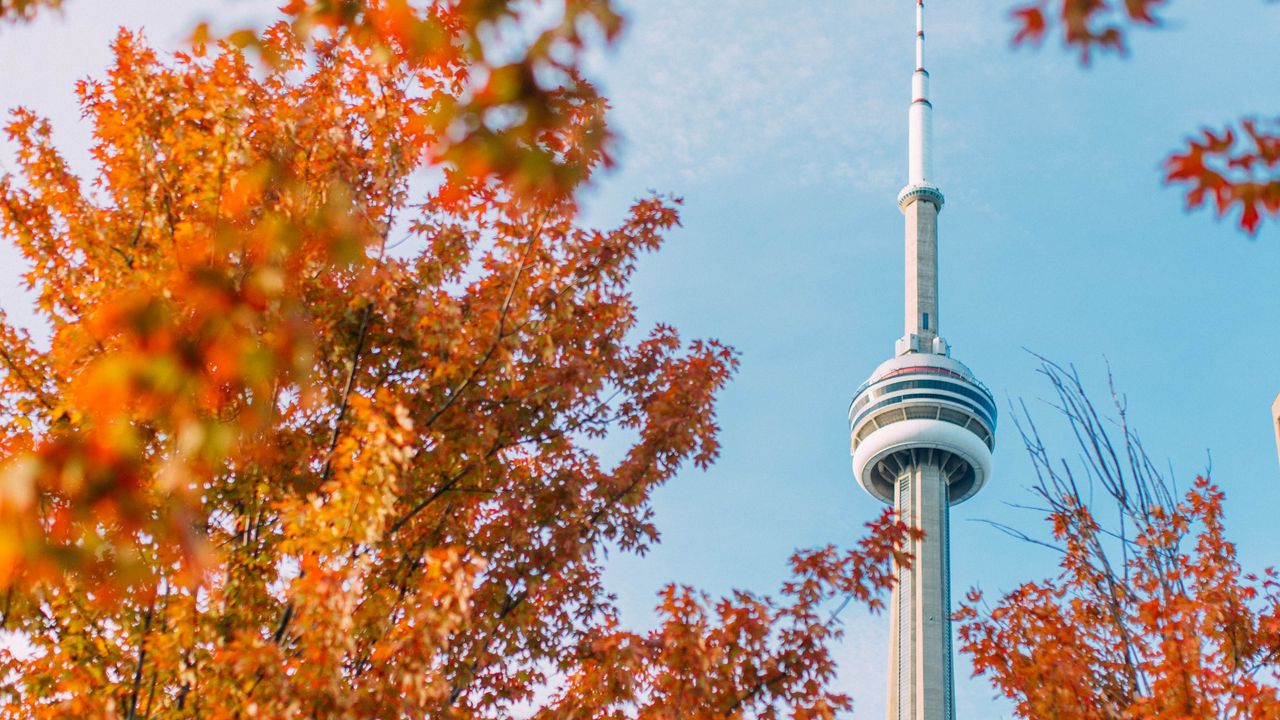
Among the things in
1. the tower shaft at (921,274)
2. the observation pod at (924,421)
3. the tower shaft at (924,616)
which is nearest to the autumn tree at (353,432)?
the tower shaft at (924,616)

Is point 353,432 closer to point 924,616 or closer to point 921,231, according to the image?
point 924,616

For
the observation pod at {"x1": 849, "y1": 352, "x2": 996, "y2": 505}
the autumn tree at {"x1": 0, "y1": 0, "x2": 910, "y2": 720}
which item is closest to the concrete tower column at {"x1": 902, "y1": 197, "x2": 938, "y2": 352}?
the observation pod at {"x1": 849, "y1": 352, "x2": 996, "y2": 505}

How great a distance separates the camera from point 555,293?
890 centimetres

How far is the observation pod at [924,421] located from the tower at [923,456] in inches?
2.7

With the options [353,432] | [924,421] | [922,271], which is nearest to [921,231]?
[922,271]

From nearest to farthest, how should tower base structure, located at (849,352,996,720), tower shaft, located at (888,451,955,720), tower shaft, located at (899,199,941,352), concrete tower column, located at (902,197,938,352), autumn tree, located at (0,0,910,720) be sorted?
autumn tree, located at (0,0,910,720) < tower shaft, located at (888,451,955,720) < tower base structure, located at (849,352,996,720) < tower shaft, located at (899,199,941,352) < concrete tower column, located at (902,197,938,352)

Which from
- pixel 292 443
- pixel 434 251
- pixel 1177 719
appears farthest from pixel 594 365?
pixel 1177 719

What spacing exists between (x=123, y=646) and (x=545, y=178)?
17.8 ft

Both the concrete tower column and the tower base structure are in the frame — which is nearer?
the tower base structure

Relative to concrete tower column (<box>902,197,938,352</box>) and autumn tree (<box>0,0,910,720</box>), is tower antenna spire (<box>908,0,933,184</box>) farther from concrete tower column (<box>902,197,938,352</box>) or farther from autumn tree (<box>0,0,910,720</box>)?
autumn tree (<box>0,0,910,720</box>)

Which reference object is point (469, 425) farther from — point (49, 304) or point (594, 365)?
point (49, 304)

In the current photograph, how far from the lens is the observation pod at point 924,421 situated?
82812 millimetres

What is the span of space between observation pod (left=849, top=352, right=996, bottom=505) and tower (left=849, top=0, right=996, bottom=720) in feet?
0.23

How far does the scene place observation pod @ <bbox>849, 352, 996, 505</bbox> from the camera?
3260 inches
